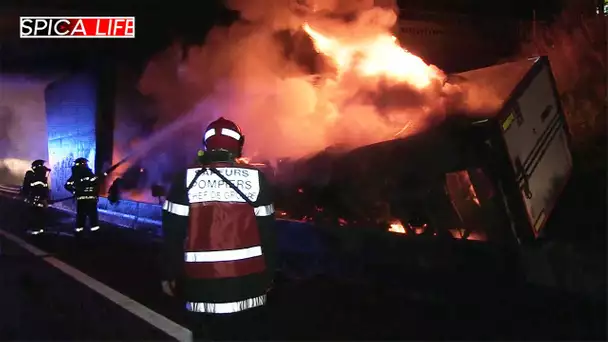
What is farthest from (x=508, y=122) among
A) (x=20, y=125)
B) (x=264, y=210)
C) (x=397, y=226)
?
(x=20, y=125)

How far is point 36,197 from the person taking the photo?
473 inches

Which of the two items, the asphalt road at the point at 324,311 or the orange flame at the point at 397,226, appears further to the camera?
the orange flame at the point at 397,226

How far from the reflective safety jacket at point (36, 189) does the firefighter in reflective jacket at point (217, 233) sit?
10.1 meters

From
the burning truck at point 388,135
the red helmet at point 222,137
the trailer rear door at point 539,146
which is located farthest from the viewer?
the burning truck at point 388,135

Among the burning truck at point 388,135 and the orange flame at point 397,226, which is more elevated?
the burning truck at point 388,135

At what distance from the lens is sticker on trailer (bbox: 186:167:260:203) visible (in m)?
3.02

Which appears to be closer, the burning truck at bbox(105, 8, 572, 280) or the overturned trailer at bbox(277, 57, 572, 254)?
the overturned trailer at bbox(277, 57, 572, 254)

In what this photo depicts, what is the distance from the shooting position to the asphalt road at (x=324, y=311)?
4.70m

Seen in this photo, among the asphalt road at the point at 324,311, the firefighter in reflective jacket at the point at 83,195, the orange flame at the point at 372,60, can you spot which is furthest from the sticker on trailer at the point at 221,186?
the firefighter in reflective jacket at the point at 83,195

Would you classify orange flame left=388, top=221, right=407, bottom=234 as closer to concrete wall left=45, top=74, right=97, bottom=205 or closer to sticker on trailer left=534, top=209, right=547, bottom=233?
sticker on trailer left=534, top=209, right=547, bottom=233

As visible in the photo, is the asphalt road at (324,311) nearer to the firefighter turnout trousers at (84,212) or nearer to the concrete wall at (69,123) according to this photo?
the firefighter turnout trousers at (84,212)

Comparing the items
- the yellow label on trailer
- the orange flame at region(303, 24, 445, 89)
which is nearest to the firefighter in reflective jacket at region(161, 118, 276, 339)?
the yellow label on trailer

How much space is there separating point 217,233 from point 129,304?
3.34 m

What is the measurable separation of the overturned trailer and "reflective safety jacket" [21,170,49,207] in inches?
264
